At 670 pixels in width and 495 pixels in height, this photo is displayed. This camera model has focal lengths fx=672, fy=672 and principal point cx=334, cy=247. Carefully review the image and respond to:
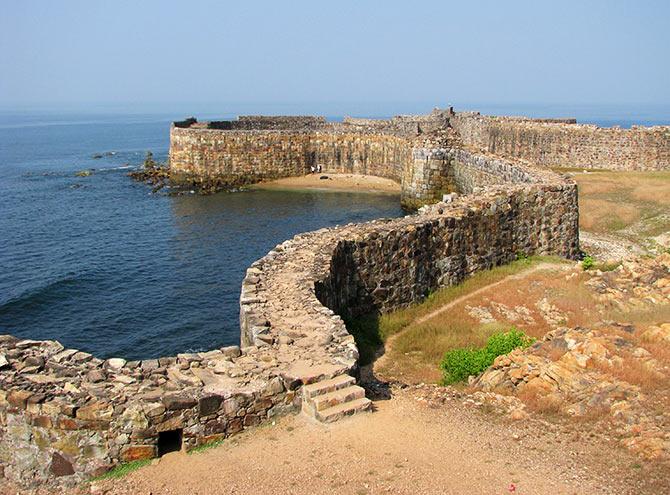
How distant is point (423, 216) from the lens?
21609mm

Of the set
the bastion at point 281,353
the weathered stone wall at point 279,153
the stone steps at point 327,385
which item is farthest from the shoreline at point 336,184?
the stone steps at point 327,385

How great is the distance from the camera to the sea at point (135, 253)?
25.2 metres

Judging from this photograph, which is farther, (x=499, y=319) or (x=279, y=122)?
(x=279, y=122)

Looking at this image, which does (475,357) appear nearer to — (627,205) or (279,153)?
(627,205)

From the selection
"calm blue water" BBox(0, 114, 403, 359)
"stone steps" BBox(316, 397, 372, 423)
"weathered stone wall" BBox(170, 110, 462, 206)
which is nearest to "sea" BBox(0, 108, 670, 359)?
"calm blue water" BBox(0, 114, 403, 359)

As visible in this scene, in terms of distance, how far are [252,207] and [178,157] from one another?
14.9 meters

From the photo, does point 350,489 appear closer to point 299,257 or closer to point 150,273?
point 299,257

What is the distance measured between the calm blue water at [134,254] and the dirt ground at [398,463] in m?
13.7

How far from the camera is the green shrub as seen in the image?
542 inches

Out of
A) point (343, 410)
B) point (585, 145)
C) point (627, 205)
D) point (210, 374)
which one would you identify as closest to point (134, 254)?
point (627, 205)

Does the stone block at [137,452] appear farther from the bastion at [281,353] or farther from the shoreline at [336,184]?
the shoreline at [336,184]

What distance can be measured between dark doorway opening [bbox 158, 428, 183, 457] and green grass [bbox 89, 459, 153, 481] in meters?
0.29

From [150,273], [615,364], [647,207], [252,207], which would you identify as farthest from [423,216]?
[252,207]

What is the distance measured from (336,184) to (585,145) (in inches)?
833
